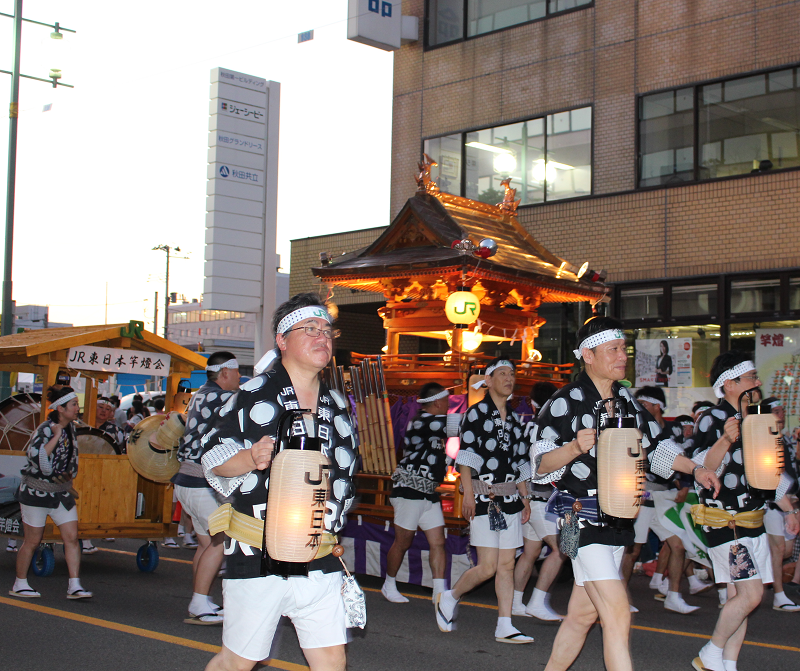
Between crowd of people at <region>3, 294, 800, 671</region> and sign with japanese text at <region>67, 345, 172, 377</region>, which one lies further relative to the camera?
sign with japanese text at <region>67, 345, 172, 377</region>

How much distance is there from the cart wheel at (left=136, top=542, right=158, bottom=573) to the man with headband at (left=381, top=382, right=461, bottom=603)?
2849mm

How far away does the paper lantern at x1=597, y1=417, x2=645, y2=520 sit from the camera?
4246 mm

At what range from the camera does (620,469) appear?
425cm

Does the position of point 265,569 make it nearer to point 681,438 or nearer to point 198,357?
point 681,438

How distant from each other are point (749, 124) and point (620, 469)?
1161 centimetres

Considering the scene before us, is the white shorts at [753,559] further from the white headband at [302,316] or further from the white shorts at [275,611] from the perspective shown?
the white headband at [302,316]

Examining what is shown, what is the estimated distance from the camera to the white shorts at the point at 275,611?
3.54 meters

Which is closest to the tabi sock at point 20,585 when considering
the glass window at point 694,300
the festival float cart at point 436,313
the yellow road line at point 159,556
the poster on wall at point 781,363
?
the yellow road line at point 159,556

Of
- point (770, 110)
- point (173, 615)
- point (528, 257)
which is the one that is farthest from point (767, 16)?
point (173, 615)

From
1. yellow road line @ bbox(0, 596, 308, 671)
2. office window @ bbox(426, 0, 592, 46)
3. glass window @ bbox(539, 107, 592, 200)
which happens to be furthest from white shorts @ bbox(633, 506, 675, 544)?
office window @ bbox(426, 0, 592, 46)

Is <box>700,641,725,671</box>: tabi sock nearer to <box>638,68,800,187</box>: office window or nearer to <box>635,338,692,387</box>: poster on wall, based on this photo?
<box>635,338,692,387</box>: poster on wall

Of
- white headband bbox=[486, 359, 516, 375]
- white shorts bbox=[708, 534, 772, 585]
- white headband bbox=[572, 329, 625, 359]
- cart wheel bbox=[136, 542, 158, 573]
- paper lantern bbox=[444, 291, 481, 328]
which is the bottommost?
cart wheel bbox=[136, 542, 158, 573]

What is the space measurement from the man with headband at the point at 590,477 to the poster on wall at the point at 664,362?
10004 millimetres

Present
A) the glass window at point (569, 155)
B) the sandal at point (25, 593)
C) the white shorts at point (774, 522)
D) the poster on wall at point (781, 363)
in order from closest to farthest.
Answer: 1. the sandal at point (25, 593)
2. the white shorts at point (774, 522)
3. the poster on wall at point (781, 363)
4. the glass window at point (569, 155)
